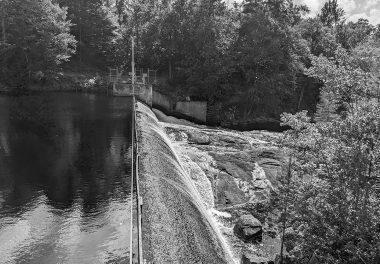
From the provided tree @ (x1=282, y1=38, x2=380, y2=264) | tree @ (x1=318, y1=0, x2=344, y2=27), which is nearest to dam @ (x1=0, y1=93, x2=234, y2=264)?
tree @ (x1=282, y1=38, x2=380, y2=264)

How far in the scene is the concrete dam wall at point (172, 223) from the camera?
11091 mm

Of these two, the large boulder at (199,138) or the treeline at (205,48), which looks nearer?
the large boulder at (199,138)

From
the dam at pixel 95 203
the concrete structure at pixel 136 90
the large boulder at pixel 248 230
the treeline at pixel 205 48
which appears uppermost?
the treeline at pixel 205 48

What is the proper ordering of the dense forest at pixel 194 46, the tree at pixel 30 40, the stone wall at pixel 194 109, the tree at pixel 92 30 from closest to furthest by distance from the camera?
1. the stone wall at pixel 194 109
2. the dense forest at pixel 194 46
3. the tree at pixel 30 40
4. the tree at pixel 92 30

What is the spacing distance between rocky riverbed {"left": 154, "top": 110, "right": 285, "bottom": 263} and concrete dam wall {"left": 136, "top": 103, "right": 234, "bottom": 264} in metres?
1.06

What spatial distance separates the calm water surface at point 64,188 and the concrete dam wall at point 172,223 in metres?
1.05

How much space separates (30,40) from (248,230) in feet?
116

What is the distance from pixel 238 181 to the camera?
2134 centimetres

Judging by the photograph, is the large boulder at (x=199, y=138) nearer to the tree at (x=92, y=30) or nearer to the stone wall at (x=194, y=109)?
the stone wall at (x=194, y=109)

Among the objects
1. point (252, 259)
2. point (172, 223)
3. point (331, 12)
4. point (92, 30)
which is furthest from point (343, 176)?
point (331, 12)

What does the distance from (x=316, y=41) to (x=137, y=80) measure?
83.2ft

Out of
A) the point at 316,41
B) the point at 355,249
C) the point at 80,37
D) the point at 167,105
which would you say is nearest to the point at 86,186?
the point at 355,249

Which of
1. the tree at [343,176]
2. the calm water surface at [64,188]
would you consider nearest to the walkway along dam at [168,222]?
the calm water surface at [64,188]

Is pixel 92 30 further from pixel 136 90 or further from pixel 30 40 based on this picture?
pixel 136 90
